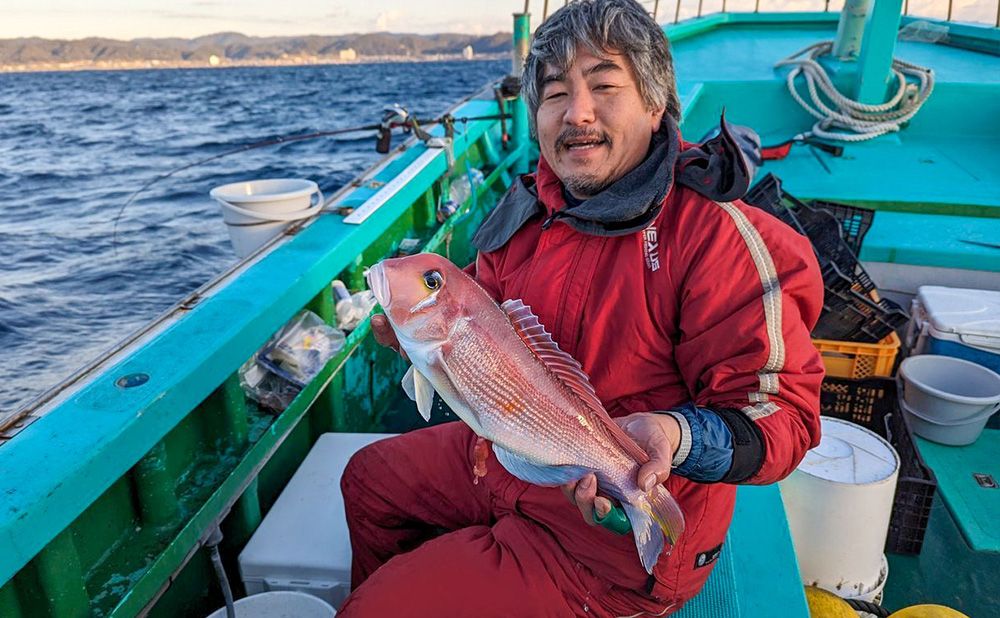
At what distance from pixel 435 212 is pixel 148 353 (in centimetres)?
323

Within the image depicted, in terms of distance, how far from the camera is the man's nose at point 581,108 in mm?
2000

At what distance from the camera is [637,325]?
199 centimetres

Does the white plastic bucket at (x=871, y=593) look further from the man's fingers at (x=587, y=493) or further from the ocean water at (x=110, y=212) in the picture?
the ocean water at (x=110, y=212)

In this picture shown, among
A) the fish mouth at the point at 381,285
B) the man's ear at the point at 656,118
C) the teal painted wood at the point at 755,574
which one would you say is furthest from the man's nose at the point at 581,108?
the teal painted wood at the point at 755,574

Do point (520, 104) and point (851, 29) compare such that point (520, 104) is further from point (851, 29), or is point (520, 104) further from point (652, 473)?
point (652, 473)

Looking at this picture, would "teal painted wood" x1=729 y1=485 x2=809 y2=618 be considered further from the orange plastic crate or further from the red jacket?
the orange plastic crate

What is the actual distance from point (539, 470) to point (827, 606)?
1623 mm

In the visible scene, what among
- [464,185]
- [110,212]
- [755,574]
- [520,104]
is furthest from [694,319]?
[110,212]

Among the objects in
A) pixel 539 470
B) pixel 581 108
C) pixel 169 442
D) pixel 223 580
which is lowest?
pixel 223 580

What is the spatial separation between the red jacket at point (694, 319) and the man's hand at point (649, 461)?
197mm

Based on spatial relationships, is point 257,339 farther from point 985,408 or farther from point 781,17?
point 781,17

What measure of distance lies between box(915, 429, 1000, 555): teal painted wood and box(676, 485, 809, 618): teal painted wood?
1.53 m

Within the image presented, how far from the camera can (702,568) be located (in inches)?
80.2

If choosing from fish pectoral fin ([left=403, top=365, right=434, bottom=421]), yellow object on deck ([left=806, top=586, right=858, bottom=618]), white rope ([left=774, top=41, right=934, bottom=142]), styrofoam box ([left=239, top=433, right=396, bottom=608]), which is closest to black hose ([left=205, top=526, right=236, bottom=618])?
styrofoam box ([left=239, top=433, right=396, bottom=608])
